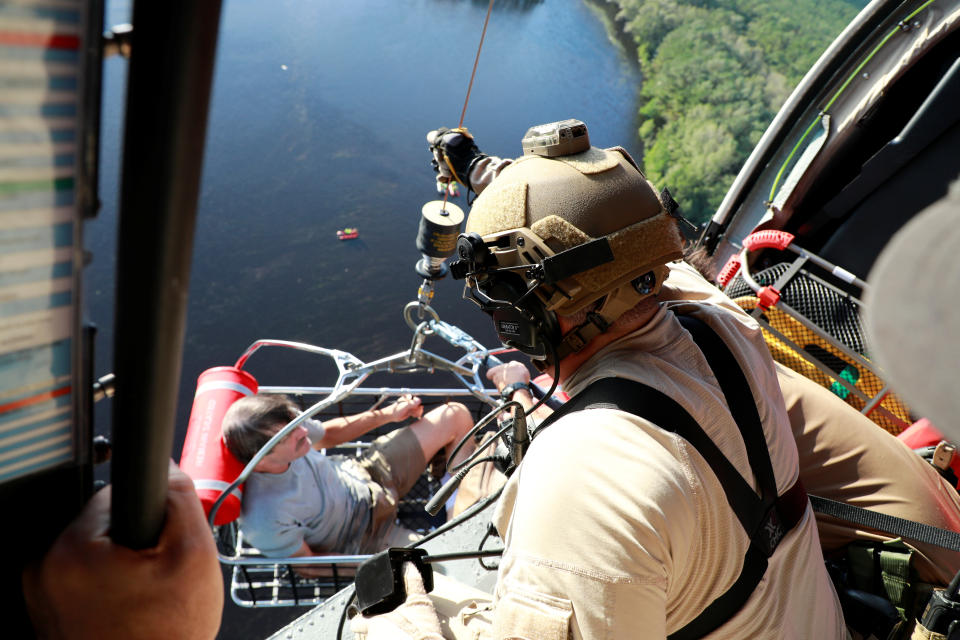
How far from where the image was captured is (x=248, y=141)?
649 cm

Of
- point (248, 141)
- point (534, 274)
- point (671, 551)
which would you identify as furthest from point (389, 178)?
point (671, 551)

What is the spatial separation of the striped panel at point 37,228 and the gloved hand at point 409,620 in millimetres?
1209

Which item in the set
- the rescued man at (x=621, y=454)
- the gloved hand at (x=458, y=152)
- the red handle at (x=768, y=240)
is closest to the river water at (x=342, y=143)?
the gloved hand at (x=458, y=152)

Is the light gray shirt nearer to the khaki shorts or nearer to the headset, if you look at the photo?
the khaki shorts

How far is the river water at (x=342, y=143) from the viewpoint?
480 cm

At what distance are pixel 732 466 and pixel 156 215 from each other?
1.18 m

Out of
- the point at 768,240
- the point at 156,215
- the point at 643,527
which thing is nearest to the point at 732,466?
the point at 643,527

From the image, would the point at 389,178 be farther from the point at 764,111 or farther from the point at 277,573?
the point at 764,111

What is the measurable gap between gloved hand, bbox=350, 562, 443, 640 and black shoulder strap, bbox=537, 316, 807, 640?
1.82ft

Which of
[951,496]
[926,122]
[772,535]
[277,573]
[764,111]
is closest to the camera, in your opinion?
[772,535]

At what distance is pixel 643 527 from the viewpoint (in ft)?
3.46

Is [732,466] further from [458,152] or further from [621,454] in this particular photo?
[458,152]

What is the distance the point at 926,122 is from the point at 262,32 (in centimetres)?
804

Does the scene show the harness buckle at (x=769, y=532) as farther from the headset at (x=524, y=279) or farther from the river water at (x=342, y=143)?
the river water at (x=342, y=143)
